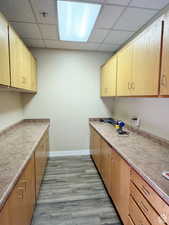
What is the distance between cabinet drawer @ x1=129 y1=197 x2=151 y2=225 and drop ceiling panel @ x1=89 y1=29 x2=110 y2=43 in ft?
7.96

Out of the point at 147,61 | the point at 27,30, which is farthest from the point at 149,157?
the point at 27,30

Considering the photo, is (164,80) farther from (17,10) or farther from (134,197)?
(17,10)

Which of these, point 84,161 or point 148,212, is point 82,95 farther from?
point 148,212

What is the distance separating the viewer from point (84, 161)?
3332mm

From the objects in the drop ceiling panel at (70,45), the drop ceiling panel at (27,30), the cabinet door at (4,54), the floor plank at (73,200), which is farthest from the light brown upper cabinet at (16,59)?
the floor plank at (73,200)

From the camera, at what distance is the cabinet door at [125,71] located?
1944 millimetres

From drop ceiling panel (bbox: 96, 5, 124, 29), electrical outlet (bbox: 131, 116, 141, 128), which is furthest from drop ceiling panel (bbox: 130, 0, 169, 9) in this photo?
electrical outlet (bbox: 131, 116, 141, 128)

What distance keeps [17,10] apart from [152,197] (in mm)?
2486

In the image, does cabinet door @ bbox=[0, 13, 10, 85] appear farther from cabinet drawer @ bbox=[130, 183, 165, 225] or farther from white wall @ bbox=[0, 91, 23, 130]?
cabinet drawer @ bbox=[130, 183, 165, 225]

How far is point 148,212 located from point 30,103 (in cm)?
306

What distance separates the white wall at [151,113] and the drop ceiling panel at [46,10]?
176 centimetres

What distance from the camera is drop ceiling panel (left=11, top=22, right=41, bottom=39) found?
2293 millimetres

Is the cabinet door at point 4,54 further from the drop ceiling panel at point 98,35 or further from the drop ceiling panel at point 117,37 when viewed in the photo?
the drop ceiling panel at point 117,37

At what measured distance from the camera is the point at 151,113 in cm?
209
